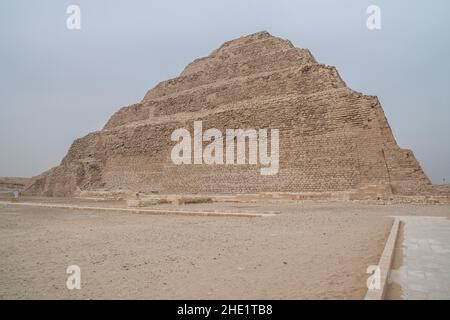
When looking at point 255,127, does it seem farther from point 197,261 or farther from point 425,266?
point 425,266

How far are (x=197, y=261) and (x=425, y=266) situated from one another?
2.67 m

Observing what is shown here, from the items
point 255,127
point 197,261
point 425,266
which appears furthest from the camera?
point 255,127

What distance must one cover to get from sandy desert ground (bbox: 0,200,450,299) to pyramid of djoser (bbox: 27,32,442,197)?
9181mm

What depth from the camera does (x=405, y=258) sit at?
4.43 meters

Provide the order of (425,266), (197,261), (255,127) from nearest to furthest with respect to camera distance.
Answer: (425,266) → (197,261) → (255,127)

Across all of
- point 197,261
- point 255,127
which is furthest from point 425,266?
point 255,127

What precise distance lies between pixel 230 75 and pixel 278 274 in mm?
24533

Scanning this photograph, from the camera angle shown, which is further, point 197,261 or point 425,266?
point 197,261

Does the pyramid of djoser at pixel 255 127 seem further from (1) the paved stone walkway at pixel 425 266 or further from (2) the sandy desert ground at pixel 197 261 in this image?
(1) the paved stone walkway at pixel 425 266

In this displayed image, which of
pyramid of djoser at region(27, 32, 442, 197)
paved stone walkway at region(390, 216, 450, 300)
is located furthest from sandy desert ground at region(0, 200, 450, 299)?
pyramid of djoser at region(27, 32, 442, 197)

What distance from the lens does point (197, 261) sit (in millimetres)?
4633

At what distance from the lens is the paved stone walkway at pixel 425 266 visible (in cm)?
314

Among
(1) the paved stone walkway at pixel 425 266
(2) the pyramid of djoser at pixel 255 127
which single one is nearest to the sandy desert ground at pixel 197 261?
(1) the paved stone walkway at pixel 425 266

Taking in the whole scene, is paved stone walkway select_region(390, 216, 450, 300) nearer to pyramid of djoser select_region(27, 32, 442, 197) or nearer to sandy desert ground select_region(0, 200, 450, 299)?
sandy desert ground select_region(0, 200, 450, 299)
